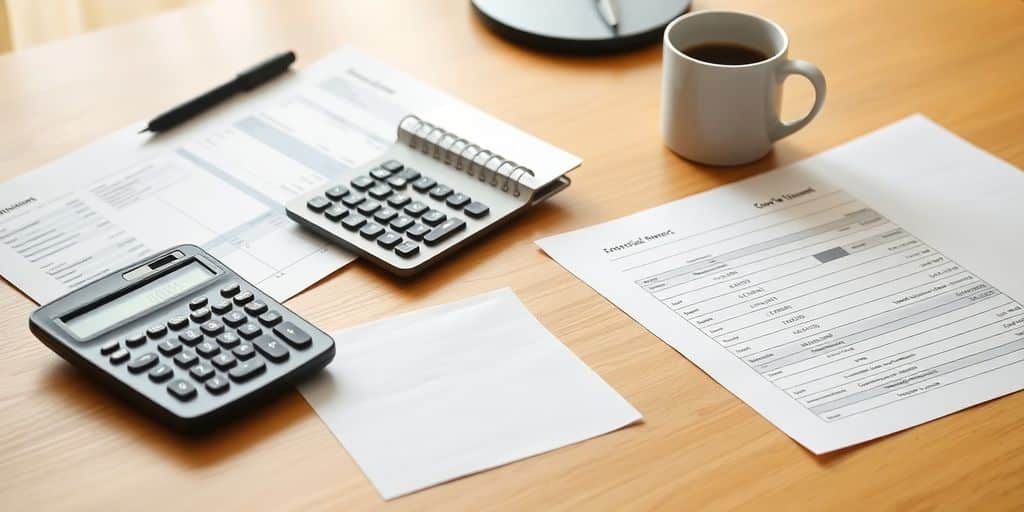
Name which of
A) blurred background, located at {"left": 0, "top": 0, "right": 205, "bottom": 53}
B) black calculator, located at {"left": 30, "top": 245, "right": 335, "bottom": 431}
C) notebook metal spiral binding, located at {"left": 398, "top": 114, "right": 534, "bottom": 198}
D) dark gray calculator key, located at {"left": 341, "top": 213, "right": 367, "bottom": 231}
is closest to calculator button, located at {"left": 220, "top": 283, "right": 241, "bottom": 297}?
black calculator, located at {"left": 30, "top": 245, "right": 335, "bottom": 431}

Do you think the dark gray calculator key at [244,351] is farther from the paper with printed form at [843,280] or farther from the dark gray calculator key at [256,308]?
the paper with printed form at [843,280]

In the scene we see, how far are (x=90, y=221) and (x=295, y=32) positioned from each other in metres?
0.32

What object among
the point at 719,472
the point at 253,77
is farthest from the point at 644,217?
the point at 253,77

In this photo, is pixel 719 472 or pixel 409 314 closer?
pixel 719 472

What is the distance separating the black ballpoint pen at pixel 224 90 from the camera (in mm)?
930

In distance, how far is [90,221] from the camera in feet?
2.74

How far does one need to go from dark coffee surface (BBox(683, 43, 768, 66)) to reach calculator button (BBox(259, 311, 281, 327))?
0.40 m

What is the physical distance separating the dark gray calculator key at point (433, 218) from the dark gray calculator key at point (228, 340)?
0.17m

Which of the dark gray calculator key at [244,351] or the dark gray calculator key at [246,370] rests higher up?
the dark gray calculator key at [244,351]

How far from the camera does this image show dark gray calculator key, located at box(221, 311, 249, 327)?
2.31 feet

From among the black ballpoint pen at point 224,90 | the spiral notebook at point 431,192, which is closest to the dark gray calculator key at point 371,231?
the spiral notebook at point 431,192

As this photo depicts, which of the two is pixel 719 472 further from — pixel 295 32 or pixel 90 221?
pixel 295 32

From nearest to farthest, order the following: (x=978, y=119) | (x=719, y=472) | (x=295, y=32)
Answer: (x=719, y=472) → (x=978, y=119) → (x=295, y=32)

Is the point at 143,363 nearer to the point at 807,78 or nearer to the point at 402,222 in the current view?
the point at 402,222
